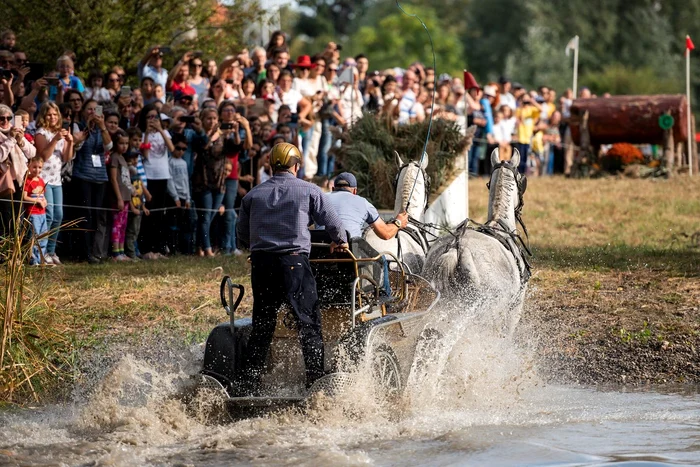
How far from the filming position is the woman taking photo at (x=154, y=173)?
14.7 metres

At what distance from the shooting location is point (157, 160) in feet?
48.7

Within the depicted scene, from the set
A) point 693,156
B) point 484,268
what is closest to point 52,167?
point 484,268

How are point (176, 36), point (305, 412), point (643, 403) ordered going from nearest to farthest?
point (305, 412) < point (643, 403) < point (176, 36)

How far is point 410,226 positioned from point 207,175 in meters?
5.36

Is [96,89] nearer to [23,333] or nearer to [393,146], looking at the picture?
[393,146]

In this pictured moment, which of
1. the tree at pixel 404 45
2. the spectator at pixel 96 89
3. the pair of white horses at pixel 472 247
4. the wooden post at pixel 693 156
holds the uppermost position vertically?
the tree at pixel 404 45

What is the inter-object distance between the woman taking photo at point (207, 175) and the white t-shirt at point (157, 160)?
0.62 meters

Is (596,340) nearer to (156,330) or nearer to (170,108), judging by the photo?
(156,330)

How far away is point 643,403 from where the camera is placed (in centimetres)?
920

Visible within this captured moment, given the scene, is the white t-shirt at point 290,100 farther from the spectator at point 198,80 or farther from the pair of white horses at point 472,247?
the pair of white horses at point 472,247

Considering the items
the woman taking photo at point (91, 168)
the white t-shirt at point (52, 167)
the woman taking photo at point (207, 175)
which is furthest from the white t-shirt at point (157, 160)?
the white t-shirt at point (52, 167)

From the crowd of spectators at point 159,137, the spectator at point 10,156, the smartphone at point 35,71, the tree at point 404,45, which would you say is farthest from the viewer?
the tree at point 404,45

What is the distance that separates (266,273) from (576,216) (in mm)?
11985

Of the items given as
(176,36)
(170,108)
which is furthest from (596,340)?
(176,36)
